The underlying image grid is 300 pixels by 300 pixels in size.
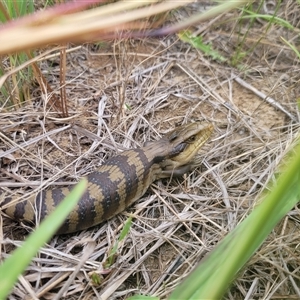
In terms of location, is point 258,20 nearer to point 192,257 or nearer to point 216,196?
point 216,196

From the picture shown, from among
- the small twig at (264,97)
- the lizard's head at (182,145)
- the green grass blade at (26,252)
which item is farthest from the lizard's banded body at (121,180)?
the green grass blade at (26,252)

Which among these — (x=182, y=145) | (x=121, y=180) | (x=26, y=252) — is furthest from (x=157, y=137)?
(x=26, y=252)

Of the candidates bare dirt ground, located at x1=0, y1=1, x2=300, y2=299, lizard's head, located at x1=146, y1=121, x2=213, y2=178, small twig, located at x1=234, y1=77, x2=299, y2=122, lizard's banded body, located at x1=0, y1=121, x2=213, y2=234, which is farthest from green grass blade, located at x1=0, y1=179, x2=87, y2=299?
small twig, located at x1=234, y1=77, x2=299, y2=122

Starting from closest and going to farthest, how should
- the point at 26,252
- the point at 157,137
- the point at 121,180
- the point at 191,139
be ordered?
1. the point at 26,252
2. the point at 121,180
3. the point at 191,139
4. the point at 157,137

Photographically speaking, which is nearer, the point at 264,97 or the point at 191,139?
the point at 191,139

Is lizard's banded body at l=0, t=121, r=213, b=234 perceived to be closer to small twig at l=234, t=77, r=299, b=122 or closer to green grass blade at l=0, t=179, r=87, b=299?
small twig at l=234, t=77, r=299, b=122

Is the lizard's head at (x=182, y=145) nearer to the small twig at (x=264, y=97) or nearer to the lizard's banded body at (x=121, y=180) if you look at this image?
the lizard's banded body at (x=121, y=180)

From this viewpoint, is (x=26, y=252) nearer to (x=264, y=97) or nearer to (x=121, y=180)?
(x=121, y=180)

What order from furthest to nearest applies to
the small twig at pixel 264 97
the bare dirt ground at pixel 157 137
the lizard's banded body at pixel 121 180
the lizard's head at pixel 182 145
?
the small twig at pixel 264 97 < the lizard's head at pixel 182 145 < the lizard's banded body at pixel 121 180 < the bare dirt ground at pixel 157 137
